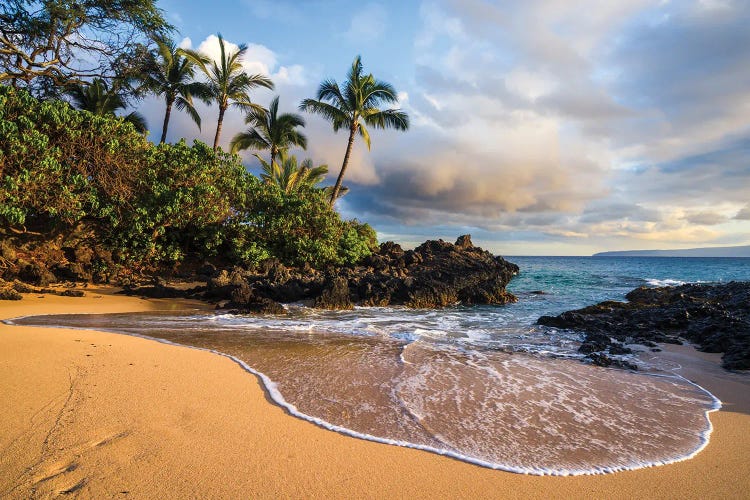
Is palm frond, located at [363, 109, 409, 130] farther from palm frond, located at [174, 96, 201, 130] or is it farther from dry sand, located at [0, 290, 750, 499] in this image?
dry sand, located at [0, 290, 750, 499]

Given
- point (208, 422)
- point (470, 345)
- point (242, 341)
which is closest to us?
point (208, 422)

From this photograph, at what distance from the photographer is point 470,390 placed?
4.99 m

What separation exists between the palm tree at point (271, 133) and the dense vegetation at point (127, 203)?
30.8ft

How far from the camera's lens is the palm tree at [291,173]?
25.8 m

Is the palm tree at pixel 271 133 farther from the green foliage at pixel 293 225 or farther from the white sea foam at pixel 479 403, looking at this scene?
the white sea foam at pixel 479 403

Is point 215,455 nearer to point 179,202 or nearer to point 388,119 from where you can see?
point 179,202

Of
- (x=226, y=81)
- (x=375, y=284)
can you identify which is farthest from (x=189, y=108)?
(x=375, y=284)

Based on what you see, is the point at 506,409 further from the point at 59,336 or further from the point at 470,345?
the point at 59,336

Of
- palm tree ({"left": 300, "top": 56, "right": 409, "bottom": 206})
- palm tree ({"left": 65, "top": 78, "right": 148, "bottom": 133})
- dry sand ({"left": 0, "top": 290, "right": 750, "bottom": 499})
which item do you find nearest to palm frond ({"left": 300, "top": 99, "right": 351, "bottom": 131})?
palm tree ({"left": 300, "top": 56, "right": 409, "bottom": 206})

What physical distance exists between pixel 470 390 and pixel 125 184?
13.8 m

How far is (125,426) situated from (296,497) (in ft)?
5.79

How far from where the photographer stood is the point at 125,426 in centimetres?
323

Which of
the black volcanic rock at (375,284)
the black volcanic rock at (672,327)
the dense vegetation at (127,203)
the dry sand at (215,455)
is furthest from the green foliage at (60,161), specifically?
the black volcanic rock at (672,327)

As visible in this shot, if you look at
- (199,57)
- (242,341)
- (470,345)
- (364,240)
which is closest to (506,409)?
(470,345)
